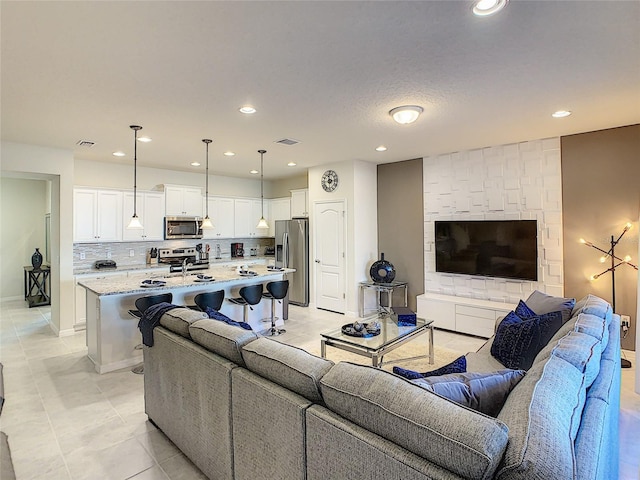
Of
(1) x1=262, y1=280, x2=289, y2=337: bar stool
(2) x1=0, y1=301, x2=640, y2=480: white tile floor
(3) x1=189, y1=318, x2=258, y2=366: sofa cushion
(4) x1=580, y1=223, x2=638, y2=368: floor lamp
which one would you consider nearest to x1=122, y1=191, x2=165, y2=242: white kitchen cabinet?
(2) x1=0, y1=301, x2=640, y2=480: white tile floor

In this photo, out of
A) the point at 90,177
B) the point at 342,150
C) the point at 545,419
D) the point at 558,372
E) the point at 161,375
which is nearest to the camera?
the point at 545,419

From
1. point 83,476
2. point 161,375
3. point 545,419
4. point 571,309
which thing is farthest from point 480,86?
point 83,476

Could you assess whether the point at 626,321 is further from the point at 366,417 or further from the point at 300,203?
the point at 300,203

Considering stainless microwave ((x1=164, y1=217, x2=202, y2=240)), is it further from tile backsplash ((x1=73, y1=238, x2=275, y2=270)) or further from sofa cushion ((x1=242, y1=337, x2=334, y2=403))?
sofa cushion ((x1=242, y1=337, x2=334, y2=403))

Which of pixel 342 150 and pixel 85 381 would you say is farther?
pixel 342 150

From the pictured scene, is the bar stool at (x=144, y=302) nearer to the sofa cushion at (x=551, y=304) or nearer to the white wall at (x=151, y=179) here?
the white wall at (x=151, y=179)

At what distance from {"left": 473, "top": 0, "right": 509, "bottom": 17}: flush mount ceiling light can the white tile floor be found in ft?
9.24

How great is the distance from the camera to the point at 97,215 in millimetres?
5695

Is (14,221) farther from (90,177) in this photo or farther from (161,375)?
(161,375)

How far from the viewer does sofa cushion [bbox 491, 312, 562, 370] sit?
2.44m

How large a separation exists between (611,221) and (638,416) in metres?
2.29

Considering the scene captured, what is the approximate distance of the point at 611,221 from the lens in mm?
4090

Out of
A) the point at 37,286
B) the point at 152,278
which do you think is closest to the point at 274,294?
the point at 152,278

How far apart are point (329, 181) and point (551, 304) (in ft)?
13.3
